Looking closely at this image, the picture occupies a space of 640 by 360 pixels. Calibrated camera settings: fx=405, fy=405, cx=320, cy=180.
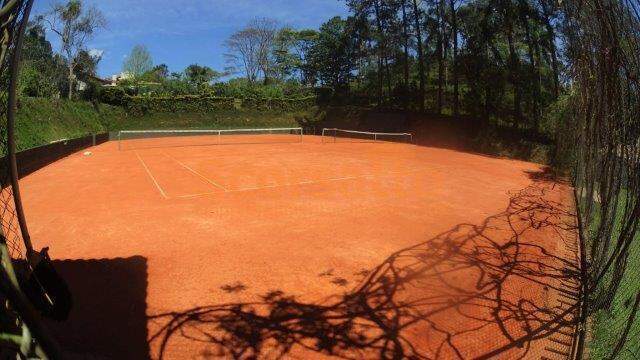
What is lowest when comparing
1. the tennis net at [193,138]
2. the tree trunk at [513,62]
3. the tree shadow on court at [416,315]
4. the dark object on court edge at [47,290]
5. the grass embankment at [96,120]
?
the tree shadow on court at [416,315]

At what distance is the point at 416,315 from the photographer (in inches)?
253

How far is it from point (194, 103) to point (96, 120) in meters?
9.40

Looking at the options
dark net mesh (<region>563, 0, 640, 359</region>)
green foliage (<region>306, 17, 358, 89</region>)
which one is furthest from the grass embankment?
dark net mesh (<region>563, 0, 640, 359</region>)

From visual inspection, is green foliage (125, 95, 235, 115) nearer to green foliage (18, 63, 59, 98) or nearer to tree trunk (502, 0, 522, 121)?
green foliage (18, 63, 59, 98)

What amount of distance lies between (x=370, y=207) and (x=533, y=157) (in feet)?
58.4

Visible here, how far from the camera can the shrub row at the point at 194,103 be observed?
37062 millimetres

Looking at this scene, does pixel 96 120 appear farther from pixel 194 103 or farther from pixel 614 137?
pixel 614 137

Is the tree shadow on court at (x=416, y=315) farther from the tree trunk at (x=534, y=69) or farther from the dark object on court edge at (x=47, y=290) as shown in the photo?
the tree trunk at (x=534, y=69)

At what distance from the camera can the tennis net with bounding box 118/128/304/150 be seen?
2925 cm

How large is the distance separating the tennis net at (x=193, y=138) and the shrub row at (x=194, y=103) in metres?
3.55

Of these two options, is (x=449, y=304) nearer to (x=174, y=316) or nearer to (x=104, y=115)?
(x=174, y=316)

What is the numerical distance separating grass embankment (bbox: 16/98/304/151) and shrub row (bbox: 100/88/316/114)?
0.58m

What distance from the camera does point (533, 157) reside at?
83.9 ft

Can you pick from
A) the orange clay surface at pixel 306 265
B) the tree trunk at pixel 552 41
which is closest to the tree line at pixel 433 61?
the tree trunk at pixel 552 41
